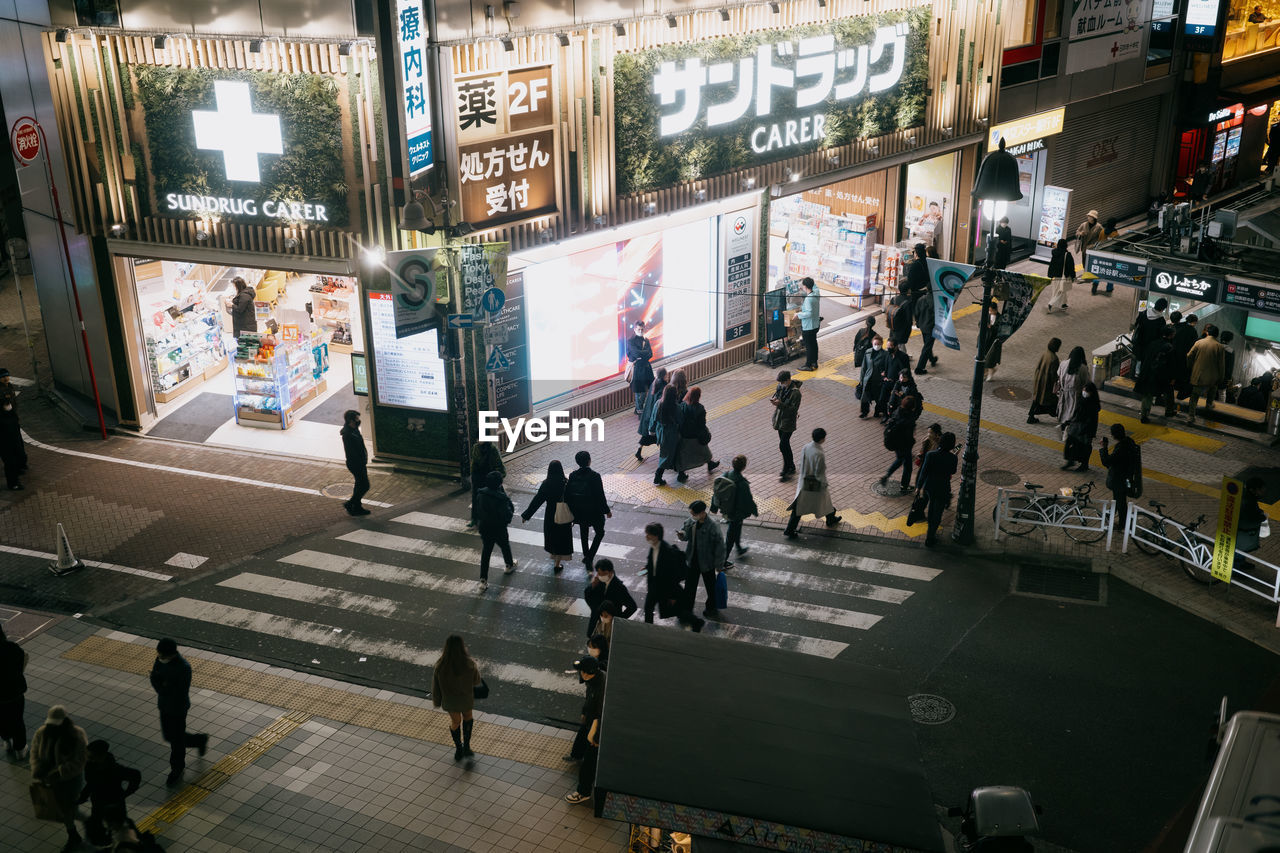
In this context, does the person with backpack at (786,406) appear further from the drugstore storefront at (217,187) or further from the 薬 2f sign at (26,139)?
the 薬 2f sign at (26,139)

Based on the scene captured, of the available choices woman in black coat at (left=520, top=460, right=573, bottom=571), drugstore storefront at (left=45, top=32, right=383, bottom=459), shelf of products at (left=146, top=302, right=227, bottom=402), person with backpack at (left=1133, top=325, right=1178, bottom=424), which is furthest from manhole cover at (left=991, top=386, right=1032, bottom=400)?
shelf of products at (left=146, top=302, right=227, bottom=402)

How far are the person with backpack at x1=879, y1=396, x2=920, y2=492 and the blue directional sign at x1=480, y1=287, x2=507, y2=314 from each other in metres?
6.20

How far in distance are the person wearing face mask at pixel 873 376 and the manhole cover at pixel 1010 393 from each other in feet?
9.15

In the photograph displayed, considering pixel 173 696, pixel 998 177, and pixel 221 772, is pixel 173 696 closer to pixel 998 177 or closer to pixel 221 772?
pixel 221 772

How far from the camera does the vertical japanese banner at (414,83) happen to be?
16.0 metres

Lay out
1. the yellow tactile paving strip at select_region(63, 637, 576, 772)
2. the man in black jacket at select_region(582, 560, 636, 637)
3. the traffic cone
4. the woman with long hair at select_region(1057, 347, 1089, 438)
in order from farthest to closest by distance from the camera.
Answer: the woman with long hair at select_region(1057, 347, 1089, 438)
the traffic cone
the man in black jacket at select_region(582, 560, 636, 637)
the yellow tactile paving strip at select_region(63, 637, 576, 772)

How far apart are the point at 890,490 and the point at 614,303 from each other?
6.11 metres

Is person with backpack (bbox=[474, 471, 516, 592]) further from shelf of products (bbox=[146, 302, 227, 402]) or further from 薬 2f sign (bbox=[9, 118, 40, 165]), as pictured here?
薬 2f sign (bbox=[9, 118, 40, 165])

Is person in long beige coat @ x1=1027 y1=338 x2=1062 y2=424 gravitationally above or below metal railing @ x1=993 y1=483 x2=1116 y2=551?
above

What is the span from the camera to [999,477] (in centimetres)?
1831

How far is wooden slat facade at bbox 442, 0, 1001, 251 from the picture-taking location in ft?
59.2

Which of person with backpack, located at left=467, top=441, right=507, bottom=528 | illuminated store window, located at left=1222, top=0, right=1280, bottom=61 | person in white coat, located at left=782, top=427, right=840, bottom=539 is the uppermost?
illuminated store window, located at left=1222, top=0, right=1280, bottom=61

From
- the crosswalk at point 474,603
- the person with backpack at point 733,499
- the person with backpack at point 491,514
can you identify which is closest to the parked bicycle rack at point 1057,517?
the crosswalk at point 474,603

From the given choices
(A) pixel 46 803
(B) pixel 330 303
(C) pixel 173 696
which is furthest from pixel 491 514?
(B) pixel 330 303
